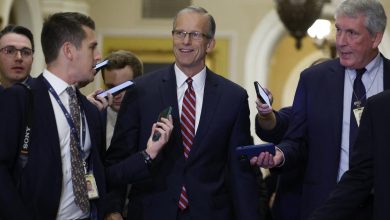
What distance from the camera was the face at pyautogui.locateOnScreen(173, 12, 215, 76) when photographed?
4555 mm

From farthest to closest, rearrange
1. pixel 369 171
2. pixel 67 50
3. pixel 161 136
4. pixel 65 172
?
pixel 161 136, pixel 67 50, pixel 65 172, pixel 369 171

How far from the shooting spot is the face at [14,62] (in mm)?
5262

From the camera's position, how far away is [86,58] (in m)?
4.19

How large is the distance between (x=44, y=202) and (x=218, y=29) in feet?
33.5

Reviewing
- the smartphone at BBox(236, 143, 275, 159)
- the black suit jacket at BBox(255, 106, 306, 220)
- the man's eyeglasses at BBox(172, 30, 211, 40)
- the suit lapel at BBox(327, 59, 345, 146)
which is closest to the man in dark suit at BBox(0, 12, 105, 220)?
the man's eyeglasses at BBox(172, 30, 211, 40)

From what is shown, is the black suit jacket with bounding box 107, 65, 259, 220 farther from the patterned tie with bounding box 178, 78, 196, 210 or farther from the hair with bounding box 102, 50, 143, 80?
the hair with bounding box 102, 50, 143, 80

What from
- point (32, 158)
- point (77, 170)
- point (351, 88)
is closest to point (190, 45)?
point (351, 88)

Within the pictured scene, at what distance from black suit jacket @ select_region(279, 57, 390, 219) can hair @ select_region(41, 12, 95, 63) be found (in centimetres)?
106

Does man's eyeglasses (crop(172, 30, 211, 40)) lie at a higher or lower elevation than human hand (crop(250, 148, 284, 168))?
higher

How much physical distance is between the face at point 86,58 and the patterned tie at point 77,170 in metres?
0.12

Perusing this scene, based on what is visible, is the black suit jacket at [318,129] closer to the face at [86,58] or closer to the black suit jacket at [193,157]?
the black suit jacket at [193,157]

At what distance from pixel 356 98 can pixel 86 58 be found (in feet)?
3.98

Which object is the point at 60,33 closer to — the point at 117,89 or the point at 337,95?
the point at 117,89


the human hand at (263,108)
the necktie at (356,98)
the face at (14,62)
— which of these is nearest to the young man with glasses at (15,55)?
the face at (14,62)
